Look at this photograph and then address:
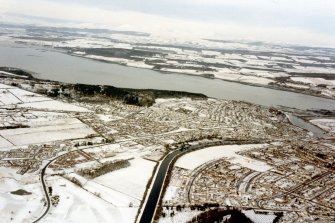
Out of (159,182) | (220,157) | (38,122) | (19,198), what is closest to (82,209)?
(19,198)

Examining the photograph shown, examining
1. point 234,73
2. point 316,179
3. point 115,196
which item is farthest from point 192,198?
point 234,73

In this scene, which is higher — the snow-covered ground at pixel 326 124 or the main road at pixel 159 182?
the snow-covered ground at pixel 326 124

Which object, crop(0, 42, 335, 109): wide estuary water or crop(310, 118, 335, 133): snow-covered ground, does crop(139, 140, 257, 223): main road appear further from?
crop(0, 42, 335, 109): wide estuary water

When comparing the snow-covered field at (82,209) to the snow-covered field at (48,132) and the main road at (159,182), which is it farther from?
the snow-covered field at (48,132)

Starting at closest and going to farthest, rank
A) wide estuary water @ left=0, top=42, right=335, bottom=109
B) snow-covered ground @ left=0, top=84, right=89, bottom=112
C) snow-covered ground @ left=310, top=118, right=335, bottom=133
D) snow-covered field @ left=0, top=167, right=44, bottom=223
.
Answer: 1. snow-covered field @ left=0, top=167, right=44, bottom=223
2. snow-covered ground @ left=0, top=84, right=89, bottom=112
3. snow-covered ground @ left=310, top=118, right=335, bottom=133
4. wide estuary water @ left=0, top=42, right=335, bottom=109

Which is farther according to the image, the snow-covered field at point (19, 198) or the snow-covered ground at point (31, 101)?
the snow-covered ground at point (31, 101)

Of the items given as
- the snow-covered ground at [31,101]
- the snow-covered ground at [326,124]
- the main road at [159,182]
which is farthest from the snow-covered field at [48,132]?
the snow-covered ground at [326,124]

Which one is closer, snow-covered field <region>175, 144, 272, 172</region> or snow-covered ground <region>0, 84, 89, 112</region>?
snow-covered field <region>175, 144, 272, 172</region>

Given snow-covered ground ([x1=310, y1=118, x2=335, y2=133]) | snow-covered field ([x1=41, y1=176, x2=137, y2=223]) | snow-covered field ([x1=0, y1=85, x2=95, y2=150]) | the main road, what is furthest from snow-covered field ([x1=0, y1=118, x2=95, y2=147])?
snow-covered ground ([x1=310, y1=118, x2=335, y2=133])
